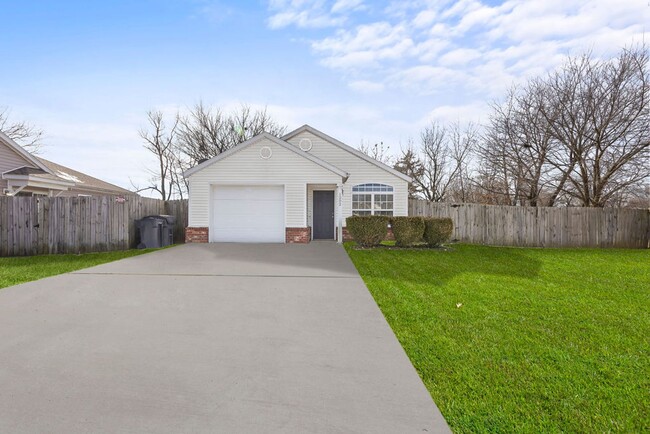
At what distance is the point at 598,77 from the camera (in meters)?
15.0

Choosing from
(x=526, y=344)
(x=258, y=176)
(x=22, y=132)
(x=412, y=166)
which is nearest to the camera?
(x=526, y=344)

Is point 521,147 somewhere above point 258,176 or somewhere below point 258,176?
above

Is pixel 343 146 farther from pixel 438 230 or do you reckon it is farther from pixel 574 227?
pixel 574 227

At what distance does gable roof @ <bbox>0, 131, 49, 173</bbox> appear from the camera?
41.2 ft

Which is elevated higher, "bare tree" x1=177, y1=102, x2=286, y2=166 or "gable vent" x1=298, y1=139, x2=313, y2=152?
"bare tree" x1=177, y1=102, x2=286, y2=166

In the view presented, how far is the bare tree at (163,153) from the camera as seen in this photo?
29.0 metres

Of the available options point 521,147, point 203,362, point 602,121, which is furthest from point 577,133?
point 203,362

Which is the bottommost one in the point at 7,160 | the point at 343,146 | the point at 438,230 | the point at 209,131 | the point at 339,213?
the point at 438,230

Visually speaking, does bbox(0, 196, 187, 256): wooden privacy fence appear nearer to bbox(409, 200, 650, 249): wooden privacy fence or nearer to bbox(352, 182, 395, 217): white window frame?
bbox(352, 182, 395, 217): white window frame

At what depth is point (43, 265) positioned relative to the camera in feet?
26.7

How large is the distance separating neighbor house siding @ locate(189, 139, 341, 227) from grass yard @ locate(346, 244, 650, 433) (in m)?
6.43

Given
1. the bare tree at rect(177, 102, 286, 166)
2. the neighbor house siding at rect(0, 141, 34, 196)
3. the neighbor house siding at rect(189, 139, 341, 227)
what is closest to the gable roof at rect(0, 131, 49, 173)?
the neighbor house siding at rect(0, 141, 34, 196)

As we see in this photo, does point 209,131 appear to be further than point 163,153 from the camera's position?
No

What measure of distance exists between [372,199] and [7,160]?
49.2 feet
